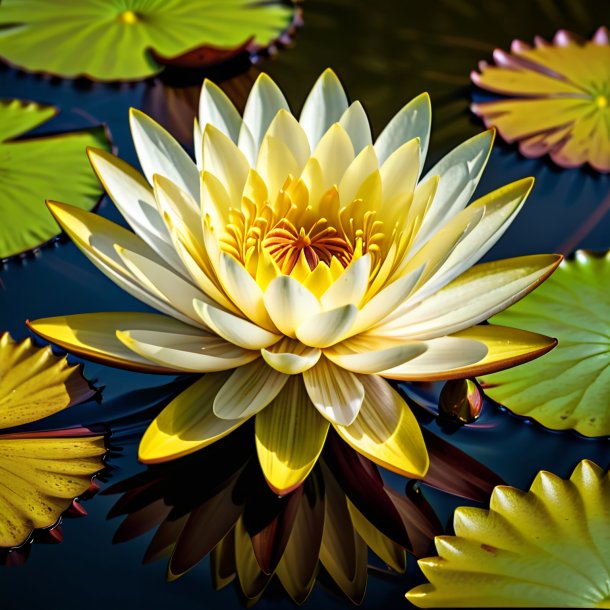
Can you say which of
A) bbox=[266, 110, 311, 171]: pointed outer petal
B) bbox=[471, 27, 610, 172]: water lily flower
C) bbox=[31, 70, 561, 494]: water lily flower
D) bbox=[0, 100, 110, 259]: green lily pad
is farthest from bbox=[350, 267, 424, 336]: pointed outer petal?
bbox=[471, 27, 610, 172]: water lily flower

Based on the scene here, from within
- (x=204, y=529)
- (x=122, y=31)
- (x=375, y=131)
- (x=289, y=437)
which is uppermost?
(x=122, y=31)

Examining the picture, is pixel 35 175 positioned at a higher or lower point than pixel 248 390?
higher

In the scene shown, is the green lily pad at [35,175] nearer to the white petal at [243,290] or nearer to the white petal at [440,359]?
the white petal at [243,290]

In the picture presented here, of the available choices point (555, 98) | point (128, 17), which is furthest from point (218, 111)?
point (555, 98)

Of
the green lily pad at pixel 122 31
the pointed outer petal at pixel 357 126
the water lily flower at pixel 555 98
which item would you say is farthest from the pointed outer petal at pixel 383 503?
the green lily pad at pixel 122 31

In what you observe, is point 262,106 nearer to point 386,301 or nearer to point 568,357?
point 386,301

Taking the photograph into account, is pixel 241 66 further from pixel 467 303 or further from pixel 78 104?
pixel 467 303

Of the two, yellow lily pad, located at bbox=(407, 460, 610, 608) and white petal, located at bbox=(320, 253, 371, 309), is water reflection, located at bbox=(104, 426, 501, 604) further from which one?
white petal, located at bbox=(320, 253, 371, 309)
